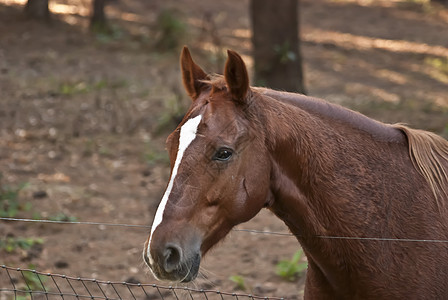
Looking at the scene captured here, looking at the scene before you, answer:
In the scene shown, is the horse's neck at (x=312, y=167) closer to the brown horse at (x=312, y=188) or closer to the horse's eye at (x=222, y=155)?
the brown horse at (x=312, y=188)

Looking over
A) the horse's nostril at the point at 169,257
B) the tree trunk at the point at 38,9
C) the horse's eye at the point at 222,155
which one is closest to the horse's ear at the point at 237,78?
the horse's eye at the point at 222,155

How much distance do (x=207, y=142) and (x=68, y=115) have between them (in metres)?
7.67

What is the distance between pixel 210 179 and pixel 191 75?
586mm

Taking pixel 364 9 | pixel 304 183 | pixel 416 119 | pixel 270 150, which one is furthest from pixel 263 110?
pixel 364 9

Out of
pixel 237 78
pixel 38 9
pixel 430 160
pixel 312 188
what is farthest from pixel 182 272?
pixel 38 9

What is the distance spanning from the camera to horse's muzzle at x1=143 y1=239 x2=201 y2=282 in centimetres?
270

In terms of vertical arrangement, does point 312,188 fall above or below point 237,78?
below

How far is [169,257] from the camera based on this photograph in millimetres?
2709

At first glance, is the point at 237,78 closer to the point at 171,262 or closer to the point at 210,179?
the point at 210,179

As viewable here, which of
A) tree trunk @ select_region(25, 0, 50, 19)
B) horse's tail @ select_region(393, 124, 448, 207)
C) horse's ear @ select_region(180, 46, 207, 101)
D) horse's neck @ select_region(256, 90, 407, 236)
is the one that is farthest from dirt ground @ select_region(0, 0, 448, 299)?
horse's tail @ select_region(393, 124, 448, 207)

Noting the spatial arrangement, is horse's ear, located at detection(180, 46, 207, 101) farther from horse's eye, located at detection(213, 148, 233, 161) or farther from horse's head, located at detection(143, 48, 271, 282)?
horse's eye, located at detection(213, 148, 233, 161)

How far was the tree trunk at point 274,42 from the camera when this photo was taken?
990 centimetres

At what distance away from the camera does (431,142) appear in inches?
131

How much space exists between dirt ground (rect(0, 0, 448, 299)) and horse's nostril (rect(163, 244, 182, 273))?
40 centimetres
